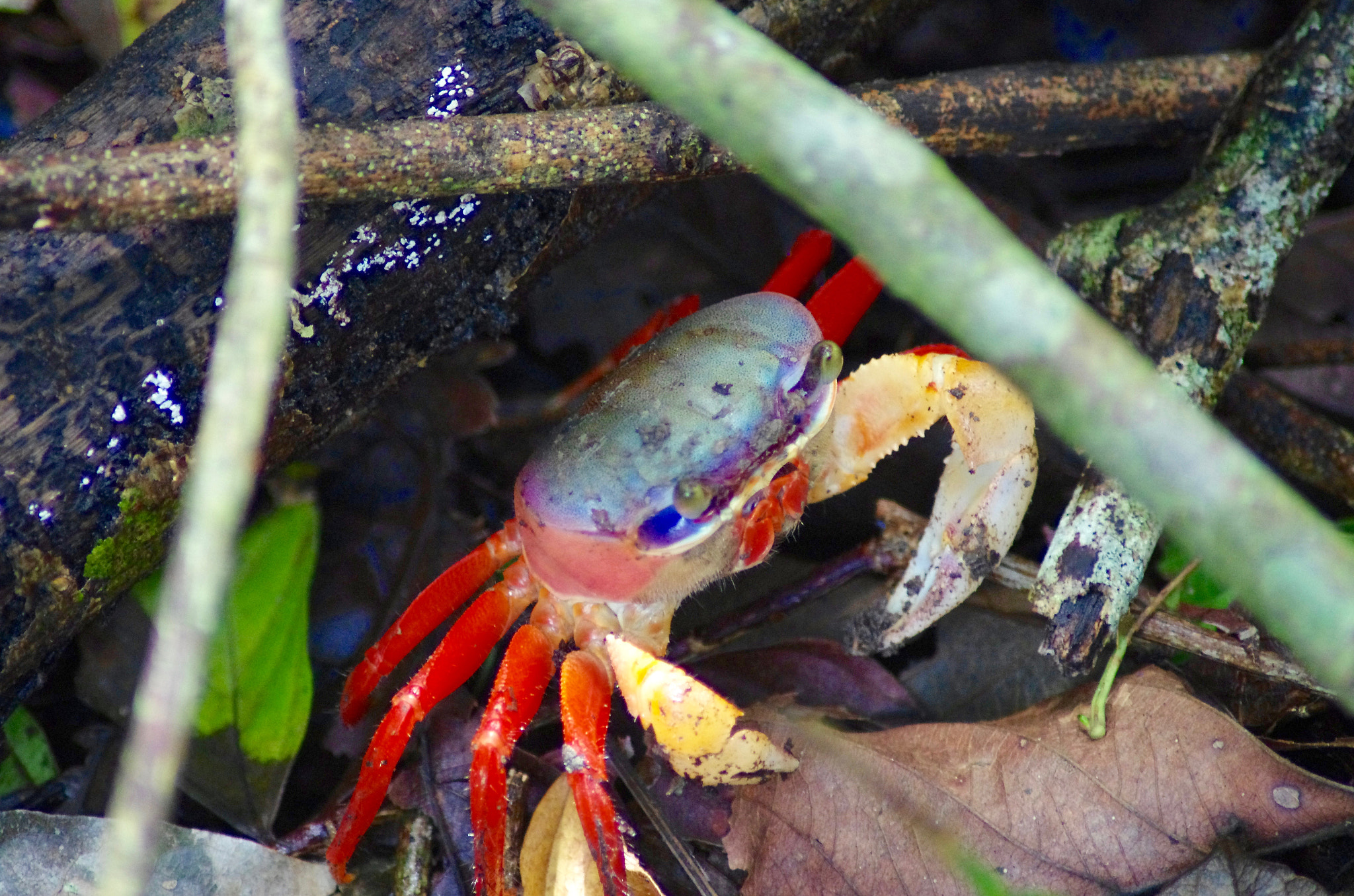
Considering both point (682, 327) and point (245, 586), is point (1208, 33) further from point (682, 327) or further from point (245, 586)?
point (245, 586)

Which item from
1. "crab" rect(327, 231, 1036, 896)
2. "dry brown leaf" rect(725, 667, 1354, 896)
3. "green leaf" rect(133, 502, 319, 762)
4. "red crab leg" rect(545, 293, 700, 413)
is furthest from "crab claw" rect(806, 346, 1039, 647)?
"green leaf" rect(133, 502, 319, 762)

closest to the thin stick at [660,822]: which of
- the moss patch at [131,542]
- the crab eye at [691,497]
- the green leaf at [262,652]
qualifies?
the crab eye at [691,497]

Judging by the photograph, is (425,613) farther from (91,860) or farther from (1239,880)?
(1239,880)

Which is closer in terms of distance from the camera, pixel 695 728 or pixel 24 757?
pixel 695 728

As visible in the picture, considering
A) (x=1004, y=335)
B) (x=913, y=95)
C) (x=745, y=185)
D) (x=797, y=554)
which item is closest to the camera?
(x=1004, y=335)

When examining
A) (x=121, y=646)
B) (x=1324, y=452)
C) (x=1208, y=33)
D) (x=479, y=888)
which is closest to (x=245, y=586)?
(x=121, y=646)

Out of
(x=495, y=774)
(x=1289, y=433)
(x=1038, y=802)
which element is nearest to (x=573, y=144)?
(x=495, y=774)

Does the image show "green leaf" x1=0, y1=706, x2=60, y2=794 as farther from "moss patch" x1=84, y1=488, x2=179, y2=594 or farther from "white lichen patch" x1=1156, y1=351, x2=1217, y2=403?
"white lichen patch" x1=1156, y1=351, x2=1217, y2=403
